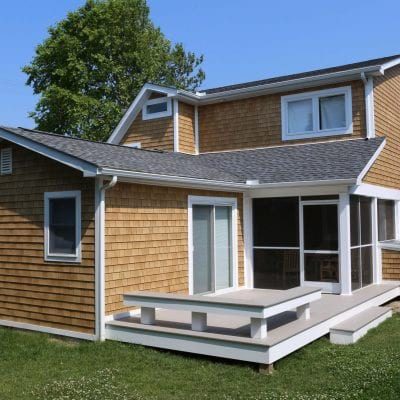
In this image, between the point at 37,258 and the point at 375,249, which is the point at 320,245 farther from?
the point at 37,258

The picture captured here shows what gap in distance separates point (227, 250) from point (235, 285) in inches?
33.2

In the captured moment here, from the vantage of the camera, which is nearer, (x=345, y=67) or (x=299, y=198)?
(x=299, y=198)

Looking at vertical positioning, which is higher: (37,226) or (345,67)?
(345,67)

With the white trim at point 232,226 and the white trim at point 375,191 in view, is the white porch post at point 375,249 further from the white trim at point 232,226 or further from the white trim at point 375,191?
the white trim at point 232,226

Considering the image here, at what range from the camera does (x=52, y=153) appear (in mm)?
8508

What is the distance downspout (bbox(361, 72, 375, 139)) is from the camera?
12859mm

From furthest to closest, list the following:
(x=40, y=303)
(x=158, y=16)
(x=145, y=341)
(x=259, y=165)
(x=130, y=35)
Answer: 1. (x=158, y=16)
2. (x=130, y=35)
3. (x=259, y=165)
4. (x=40, y=303)
5. (x=145, y=341)

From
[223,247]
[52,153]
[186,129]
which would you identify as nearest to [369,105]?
[223,247]

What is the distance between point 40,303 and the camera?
29.9ft

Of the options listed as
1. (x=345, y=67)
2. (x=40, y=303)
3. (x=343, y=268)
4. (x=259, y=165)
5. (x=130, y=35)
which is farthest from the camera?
(x=130, y=35)

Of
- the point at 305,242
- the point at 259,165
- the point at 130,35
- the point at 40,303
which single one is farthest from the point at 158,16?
the point at 40,303

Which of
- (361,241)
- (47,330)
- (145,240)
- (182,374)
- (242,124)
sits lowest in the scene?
(182,374)

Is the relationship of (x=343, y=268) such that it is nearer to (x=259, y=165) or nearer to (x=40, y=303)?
(x=259, y=165)

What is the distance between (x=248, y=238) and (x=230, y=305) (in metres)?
5.12
